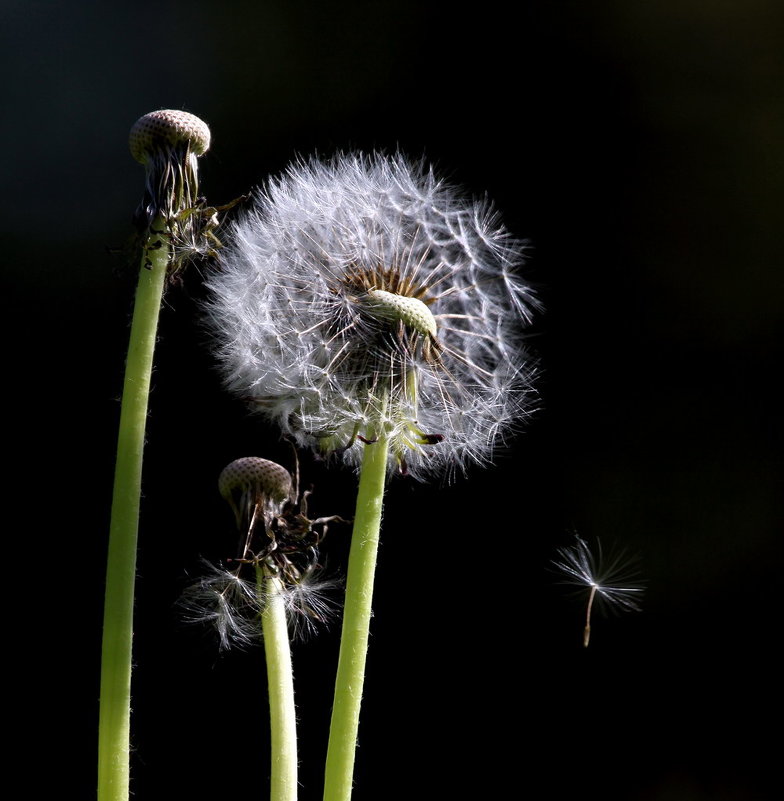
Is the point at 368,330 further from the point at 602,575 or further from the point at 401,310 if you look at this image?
the point at 602,575

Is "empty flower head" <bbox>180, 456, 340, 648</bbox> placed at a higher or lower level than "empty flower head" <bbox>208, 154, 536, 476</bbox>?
lower

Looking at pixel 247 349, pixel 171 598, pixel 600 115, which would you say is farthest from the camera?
pixel 600 115

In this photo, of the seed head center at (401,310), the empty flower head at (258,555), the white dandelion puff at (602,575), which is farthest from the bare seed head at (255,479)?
the white dandelion puff at (602,575)

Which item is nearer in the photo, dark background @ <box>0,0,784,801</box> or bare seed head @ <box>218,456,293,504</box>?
bare seed head @ <box>218,456,293,504</box>

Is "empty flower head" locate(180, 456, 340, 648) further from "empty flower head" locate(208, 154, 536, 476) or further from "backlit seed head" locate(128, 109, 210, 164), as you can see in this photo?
"backlit seed head" locate(128, 109, 210, 164)

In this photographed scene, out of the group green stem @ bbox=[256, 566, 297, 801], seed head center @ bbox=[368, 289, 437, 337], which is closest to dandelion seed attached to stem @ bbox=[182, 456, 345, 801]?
green stem @ bbox=[256, 566, 297, 801]

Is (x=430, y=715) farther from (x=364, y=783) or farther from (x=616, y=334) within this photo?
(x=616, y=334)

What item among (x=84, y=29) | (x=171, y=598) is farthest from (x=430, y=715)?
(x=84, y=29)
